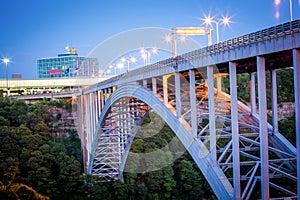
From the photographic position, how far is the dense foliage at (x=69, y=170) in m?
31.4

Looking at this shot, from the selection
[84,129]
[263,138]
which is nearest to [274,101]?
[263,138]

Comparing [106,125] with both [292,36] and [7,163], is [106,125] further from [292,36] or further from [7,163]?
[292,36]

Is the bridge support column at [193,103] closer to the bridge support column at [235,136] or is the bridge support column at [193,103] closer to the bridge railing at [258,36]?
the bridge railing at [258,36]

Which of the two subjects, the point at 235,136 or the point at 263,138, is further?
the point at 235,136

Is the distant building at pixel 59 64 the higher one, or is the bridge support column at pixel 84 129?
the distant building at pixel 59 64

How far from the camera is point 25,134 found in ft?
120

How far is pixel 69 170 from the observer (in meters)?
33.2

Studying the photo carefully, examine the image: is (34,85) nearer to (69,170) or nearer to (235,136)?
(69,170)

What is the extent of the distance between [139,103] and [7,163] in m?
13.3

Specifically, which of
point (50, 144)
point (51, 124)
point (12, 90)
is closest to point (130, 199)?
point (50, 144)

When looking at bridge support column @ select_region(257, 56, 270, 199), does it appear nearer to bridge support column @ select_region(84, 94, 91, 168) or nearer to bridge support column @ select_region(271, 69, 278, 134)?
bridge support column @ select_region(271, 69, 278, 134)

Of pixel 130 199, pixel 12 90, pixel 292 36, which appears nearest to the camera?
pixel 292 36

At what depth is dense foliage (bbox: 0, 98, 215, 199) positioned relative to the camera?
31.4m

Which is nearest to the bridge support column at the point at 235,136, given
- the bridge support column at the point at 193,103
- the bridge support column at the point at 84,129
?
the bridge support column at the point at 193,103
